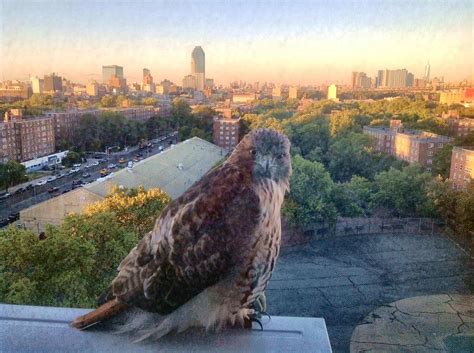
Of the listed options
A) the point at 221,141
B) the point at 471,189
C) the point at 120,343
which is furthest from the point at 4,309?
the point at 471,189

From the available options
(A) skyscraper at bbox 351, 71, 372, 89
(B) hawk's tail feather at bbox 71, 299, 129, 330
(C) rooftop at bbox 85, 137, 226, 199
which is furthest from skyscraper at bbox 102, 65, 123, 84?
(B) hawk's tail feather at bbox 71, 299, 129, 330

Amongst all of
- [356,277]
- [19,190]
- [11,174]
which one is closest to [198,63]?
[356,277]

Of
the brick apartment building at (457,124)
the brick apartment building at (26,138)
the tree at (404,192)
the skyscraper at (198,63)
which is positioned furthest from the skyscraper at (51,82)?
the brick apartment building at (457,124)

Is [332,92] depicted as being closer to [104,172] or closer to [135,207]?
[135,207]

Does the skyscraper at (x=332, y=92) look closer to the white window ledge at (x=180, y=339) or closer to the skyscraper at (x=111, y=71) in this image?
the skyscraper at (x=111, y=71)

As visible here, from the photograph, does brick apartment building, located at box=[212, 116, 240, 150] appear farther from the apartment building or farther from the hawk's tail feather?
the apartment building

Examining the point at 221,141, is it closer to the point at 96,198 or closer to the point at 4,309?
the point at 96,198
